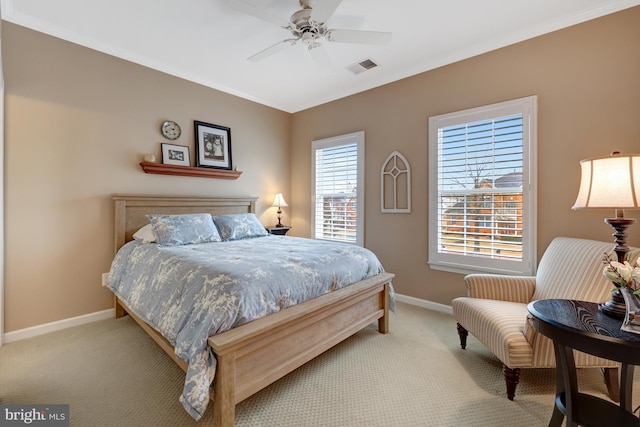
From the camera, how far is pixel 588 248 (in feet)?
6.61

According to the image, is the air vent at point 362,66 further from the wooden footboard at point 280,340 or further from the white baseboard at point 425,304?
the white baseboard at point 425,304

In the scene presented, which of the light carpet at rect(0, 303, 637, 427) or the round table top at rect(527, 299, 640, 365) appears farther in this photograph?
the light carpet at rect(0, 303, 637, 427)

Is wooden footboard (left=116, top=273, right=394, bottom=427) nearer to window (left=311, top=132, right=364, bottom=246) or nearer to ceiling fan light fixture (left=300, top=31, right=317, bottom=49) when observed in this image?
window (left=311, top=132, right=364, bottom=246)

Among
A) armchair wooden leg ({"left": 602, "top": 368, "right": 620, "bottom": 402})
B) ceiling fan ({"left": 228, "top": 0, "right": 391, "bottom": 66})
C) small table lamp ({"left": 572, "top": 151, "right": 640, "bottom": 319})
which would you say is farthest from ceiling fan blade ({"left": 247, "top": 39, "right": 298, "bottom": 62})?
armchair wooden leg ({"left": 602, "top": 368, "right": 620, "bottom": 402})

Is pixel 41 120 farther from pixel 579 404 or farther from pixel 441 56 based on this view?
pixel 579 404

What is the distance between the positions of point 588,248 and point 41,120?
15.0ft

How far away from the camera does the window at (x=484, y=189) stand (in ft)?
8.64

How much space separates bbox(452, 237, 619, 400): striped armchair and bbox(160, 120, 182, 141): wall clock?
3469 mm

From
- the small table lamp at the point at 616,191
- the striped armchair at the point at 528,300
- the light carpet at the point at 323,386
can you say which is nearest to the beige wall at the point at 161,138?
the striped armchair at the point at 528,300

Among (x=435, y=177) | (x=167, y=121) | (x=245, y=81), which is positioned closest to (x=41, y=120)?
(x=167, y=121)

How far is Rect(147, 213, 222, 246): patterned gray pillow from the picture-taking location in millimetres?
2760

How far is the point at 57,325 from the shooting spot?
2684 millimetres

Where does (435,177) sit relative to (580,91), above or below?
below

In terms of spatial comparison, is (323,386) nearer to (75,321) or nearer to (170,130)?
(75,321)
